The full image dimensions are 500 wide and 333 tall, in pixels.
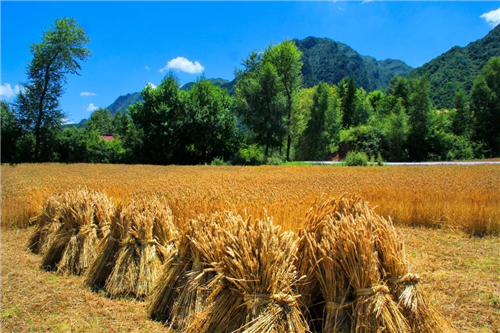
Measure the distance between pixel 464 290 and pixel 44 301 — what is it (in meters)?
5.36

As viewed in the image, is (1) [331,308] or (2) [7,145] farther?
(2) [7,145]

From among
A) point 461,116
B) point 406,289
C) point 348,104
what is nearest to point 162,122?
point 406,289

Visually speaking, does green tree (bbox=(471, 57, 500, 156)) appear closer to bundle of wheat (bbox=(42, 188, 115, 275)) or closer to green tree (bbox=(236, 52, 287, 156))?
green tree (bbox=(236, 52, 287, 156))

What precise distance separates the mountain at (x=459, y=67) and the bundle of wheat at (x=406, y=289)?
77177mm

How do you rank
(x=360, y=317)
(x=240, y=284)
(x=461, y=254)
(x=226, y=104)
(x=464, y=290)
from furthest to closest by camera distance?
(x=226, y=104) → (x=461, y=254) → (x=464, y=290) → (x=240, y=284) → (x=360, y=317)

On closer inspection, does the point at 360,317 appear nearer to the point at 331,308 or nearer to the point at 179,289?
the point at 331,308

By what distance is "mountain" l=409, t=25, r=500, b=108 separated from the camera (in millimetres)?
68188

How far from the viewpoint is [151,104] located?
111 feet

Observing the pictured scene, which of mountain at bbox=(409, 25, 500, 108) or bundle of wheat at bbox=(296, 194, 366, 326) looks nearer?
bundle of wheat at bbox=(296, 194, 366, 326)

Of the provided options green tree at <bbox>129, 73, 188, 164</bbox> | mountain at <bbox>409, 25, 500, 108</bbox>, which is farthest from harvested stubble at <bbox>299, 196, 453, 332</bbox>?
mountain at <bbox>409, 25, 500, 108</bbox>

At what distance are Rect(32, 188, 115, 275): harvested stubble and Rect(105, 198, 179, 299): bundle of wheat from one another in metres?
0.80

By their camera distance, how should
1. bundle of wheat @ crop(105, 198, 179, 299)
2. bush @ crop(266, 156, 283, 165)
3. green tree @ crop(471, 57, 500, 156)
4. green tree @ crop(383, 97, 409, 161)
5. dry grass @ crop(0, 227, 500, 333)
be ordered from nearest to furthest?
dry grass @ crop(0, 227, 500, 333), bundle of wheat @ crop(105, 198, 179, 299), bush @ crop(266, 156, 283, 165), green tree @ crop(383, 97, 409, 161), green tree @ crop(471, 57, 500, 156)

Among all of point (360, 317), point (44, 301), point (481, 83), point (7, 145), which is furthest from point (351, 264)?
point (481, 83)

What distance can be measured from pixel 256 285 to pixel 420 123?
4125cm
